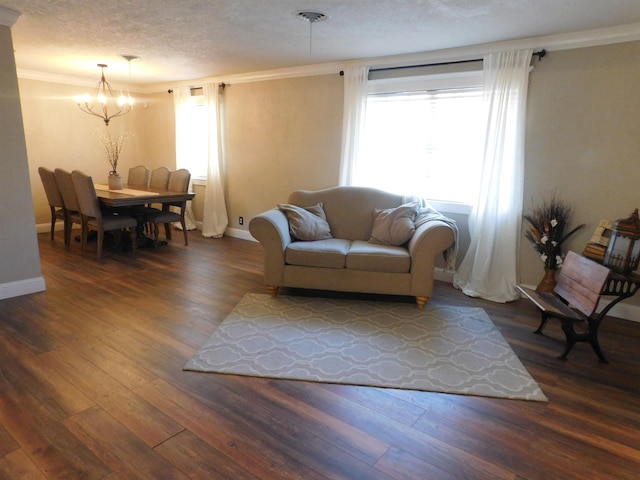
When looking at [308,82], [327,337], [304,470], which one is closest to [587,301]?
[327,337]

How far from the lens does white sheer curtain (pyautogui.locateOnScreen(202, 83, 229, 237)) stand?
5.69 meters

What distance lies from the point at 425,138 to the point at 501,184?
3.06 ft

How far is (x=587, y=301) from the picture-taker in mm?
2500

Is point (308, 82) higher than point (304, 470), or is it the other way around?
point (308, 82)

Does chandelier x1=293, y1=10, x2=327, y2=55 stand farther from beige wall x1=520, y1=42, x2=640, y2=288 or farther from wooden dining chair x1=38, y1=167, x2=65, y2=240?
wooden dining chair x1=38, y1=167, x2=65, y2=240

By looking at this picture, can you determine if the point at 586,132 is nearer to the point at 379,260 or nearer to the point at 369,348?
the point at 379,260

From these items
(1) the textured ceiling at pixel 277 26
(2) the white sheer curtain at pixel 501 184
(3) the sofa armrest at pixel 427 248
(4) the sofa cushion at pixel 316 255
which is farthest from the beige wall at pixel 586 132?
(4) the sofa cushion at pixel 316 255

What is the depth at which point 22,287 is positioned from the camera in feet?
11.3

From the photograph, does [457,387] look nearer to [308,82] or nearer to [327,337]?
[327,337]

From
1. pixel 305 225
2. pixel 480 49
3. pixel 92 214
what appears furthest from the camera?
pixel 92 214

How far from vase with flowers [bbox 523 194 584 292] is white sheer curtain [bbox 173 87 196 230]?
4712 mm

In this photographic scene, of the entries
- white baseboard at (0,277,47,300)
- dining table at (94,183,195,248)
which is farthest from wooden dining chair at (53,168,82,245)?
white baseboard at (0,277,47,300)

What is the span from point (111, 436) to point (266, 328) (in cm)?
131

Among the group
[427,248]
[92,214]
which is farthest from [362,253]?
[92,214]
